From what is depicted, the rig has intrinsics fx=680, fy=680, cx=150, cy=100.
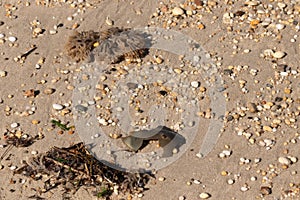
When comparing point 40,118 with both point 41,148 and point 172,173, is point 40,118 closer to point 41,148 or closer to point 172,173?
point 41,148

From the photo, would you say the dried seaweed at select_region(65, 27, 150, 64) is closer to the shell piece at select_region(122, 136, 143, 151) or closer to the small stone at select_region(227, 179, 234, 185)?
the shell piece at select_region(122, 136, 143, 151)

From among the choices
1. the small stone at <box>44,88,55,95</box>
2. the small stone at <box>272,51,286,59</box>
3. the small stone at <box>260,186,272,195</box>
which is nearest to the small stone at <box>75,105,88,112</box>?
the small stone at <box>44,88,55,95</box>

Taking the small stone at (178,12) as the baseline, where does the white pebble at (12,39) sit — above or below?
below

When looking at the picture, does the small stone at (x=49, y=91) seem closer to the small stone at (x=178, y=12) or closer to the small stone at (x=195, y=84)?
the small stone at (x=195, y=84)

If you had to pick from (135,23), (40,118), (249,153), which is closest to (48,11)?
(135,23)

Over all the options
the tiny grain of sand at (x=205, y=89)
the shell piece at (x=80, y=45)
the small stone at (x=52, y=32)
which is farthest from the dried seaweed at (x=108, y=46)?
the small stone at (x=52, y=32)

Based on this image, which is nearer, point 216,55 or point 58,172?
point 58,172
